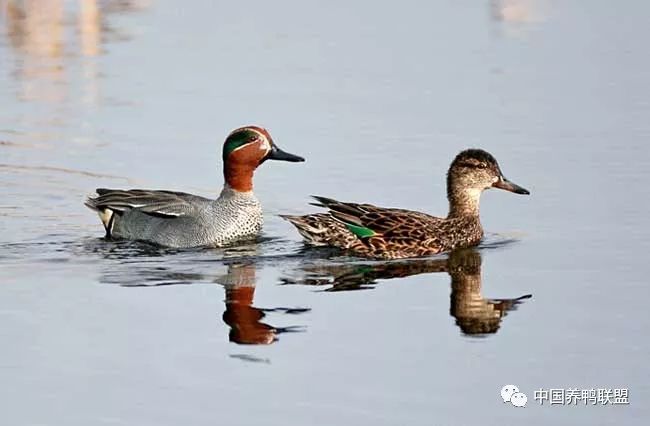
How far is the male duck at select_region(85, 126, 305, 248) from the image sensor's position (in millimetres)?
13094

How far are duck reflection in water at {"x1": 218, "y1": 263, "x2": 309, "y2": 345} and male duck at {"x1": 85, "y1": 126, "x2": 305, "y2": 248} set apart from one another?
124 cm

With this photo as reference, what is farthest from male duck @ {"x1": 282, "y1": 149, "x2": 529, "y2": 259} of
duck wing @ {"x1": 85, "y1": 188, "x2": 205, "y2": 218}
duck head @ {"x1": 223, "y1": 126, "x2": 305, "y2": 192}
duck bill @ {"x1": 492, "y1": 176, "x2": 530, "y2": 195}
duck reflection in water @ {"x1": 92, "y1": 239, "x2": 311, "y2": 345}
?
duck wing @ {"x1": 85, "y1": 188, "x2": 205, "y2": 218}

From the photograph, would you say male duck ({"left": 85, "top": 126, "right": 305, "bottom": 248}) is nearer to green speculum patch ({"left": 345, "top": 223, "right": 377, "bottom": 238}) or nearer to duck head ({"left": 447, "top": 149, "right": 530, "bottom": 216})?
green speculum patch ({"left": 345, "top": 223, "right": 377, "bottom": 238})

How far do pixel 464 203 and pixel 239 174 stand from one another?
1.78 metres

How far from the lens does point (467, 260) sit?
489 inches

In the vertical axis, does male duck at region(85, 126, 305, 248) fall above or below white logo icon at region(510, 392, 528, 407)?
above

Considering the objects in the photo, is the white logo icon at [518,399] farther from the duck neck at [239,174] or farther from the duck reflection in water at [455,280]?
the duck neck at [239,174]

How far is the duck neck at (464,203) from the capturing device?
1299cm

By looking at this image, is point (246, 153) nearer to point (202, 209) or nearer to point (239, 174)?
point (239, 174)

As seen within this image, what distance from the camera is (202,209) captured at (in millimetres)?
13148

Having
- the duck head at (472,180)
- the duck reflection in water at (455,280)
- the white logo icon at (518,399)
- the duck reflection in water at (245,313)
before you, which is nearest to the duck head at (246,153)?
the duck head at (472,180)

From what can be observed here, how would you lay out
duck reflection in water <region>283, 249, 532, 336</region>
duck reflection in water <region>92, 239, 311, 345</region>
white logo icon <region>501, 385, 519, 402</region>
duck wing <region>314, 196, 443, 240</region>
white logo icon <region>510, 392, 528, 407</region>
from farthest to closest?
duck wing <region>314, 196, 443, 240</region> → duck reflection in water <region>283, 249, 532, 336</region> → duck reflection in water <region>92, 239, 311, 345</region> → white logo icon <region>501, 385, 519, 402</region> → white logo icon <region>510, 392, 528, 407</region>

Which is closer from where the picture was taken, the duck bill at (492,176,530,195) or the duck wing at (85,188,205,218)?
the duck bill at (492,176,530,195)

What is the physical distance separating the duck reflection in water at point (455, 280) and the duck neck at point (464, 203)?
1.24 ft
